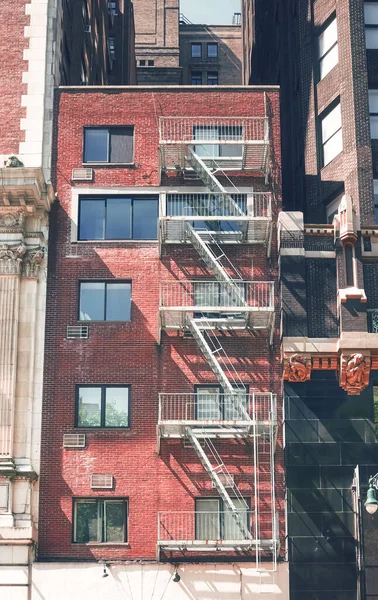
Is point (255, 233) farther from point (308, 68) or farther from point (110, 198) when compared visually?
point (308, 68)

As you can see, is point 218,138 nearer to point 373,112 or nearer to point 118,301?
point 373,112

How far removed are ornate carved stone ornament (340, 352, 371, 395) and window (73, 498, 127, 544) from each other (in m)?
9.29

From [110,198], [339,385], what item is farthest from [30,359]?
[339,385]

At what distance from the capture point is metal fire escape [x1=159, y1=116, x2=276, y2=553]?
4019cm

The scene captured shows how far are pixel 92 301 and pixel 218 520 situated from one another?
382 inches

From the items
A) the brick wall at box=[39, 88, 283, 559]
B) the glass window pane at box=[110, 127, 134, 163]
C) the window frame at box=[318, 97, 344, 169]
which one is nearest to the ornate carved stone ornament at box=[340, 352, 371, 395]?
the brick wall at box=[39, 88, 283, 559]

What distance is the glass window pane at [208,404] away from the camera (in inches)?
1633

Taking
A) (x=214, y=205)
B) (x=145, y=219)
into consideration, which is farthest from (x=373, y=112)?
(x=145, y=219)

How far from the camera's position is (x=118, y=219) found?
4428 centimetres

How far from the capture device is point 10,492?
1561 inches

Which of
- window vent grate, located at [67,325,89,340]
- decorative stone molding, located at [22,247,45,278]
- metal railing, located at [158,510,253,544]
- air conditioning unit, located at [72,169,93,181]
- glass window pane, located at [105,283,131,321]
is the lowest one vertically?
metal railing, located at [158,510,253,544]

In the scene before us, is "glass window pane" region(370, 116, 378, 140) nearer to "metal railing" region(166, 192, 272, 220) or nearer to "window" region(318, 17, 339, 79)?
"window" region(318, 17, 339, 79)

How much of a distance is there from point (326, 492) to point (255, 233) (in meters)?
10.3

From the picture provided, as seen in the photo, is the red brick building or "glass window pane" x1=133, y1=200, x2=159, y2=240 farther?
"glass window pane" x1=133, y1=200, x2=159, y2=240
